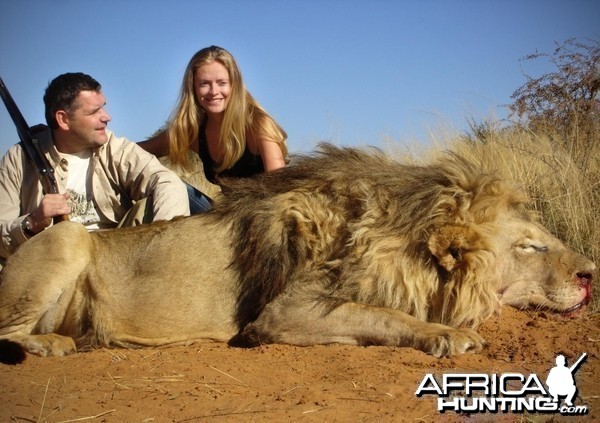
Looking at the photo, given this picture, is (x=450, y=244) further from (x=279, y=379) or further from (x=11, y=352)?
(x=11, y=352)

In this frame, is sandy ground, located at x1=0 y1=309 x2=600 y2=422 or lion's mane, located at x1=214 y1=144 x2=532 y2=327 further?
lion's mane, located at x1=214 y1=144 x2=532 y2=327

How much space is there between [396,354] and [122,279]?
189cm

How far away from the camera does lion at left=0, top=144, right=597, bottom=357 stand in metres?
4.14

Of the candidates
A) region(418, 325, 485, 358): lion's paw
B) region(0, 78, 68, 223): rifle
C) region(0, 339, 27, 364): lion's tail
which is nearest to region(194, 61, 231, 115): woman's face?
region(0, 78, 68, 223): rifle

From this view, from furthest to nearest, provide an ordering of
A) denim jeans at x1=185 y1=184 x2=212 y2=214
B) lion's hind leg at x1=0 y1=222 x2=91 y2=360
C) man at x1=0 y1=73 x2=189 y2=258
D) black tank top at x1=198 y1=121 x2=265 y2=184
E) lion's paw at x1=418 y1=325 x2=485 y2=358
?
denim jeans at x1=185 y1=184 x2=212 y2=214 → black tank top at x1=198 y1=121 x2=265 y2=184 → man at x1=0 y1=73 x2=189 y2=258 → lion's hind leg at x1=0 y1=222 x2=91 y2=360 → lion's paw at x1=418 y1=325 x2=485 y2=358

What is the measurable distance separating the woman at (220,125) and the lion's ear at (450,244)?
2159 millimetres

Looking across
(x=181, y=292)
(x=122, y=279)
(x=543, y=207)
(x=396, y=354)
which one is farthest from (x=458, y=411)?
(x=543, y=207)

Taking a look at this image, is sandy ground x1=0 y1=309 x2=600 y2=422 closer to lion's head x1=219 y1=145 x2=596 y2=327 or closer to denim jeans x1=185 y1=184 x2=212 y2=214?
lion's head x1=219 y1=145 x2=596 y2=327

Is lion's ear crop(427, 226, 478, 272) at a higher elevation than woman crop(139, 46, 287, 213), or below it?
below

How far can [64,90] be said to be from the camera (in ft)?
19.2

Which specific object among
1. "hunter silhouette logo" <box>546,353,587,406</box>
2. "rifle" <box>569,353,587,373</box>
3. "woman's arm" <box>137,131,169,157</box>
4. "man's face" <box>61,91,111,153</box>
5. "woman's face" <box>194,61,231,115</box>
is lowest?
"rifle" <box>569,353,587,373</box>

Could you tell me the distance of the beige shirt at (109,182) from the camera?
546 centimetres

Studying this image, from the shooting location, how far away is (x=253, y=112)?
6.30 meters

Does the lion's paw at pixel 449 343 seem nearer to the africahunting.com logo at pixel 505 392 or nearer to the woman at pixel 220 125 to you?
the africahunting.com logo at pixel 505 392
